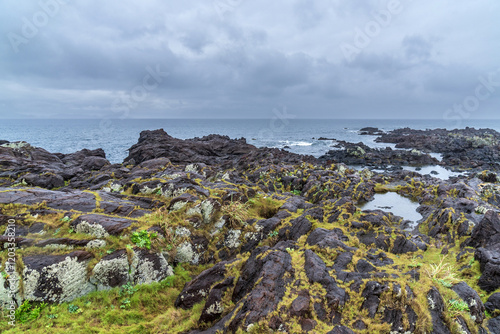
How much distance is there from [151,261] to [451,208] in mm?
Answer: 21997

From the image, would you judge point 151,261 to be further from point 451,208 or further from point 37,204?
point 451,208

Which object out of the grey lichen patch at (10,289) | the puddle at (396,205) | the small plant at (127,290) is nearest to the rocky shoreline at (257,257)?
the grey lichen patch at (10,289)

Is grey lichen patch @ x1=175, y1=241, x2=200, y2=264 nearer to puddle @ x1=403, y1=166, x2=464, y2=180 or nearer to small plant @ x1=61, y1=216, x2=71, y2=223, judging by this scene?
small plant @ x1=61, y1=216, x2=71, y2=223

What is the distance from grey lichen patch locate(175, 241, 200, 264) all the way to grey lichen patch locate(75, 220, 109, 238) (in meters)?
3.54

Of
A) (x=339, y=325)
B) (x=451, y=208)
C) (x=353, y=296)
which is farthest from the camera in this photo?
(x=451, y=208)

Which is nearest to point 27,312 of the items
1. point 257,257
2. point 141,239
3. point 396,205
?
point 141,239

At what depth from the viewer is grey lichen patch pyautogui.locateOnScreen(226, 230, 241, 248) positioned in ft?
44.1

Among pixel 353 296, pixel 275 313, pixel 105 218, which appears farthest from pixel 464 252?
pixel 105 218

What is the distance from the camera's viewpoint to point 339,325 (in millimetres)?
6492

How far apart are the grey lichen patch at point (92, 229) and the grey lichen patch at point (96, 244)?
13.5 inches

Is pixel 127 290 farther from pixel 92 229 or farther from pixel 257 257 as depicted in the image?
pixel 257 257

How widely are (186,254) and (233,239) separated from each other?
2.81 metres

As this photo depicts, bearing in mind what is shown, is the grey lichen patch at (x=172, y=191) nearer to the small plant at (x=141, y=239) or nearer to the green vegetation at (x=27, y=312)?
the small plant at (x=141, y=239)

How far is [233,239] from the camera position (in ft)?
44.6
